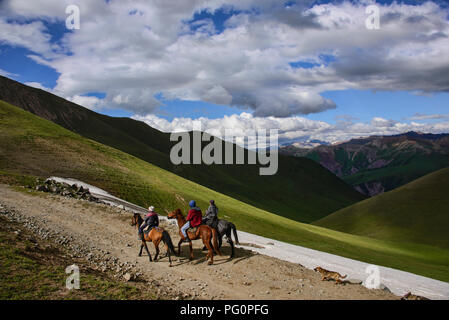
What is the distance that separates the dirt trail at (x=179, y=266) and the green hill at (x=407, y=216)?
95212 mm

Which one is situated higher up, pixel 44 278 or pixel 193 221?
pixel 193 221

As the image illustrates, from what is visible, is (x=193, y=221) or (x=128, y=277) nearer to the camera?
(x=128, y=277)

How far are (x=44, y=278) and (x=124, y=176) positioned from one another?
48422 millimetres

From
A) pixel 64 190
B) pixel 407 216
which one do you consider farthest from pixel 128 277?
pixel 407 216

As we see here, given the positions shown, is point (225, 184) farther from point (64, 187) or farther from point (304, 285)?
point (304, 285)

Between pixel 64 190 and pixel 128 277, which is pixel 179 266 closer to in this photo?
pixel 128 277

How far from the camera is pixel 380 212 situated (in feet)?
393

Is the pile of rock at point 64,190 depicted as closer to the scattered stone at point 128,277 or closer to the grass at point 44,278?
the grass at point 44,278

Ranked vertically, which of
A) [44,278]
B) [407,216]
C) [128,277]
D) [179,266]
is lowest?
[407,216]

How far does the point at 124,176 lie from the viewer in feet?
197

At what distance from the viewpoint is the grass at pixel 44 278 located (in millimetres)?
12156

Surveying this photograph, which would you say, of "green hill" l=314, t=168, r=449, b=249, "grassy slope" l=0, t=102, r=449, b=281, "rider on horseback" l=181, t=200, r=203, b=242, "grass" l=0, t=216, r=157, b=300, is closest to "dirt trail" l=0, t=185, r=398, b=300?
"grass" l=0, t=216, r=157, b=300

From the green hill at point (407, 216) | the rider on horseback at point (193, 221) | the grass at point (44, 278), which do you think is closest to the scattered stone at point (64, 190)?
the grass at point (44, 278)
